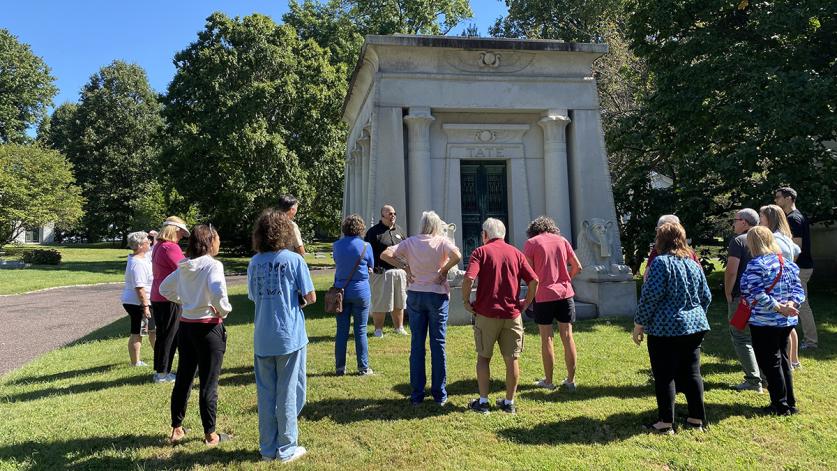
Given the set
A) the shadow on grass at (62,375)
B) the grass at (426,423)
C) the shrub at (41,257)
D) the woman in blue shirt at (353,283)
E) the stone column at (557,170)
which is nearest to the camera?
the grass at (426,423)

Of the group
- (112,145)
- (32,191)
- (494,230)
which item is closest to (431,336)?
(494,230)

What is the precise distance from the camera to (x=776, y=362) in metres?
4.75

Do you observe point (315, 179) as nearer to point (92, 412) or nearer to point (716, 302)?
point (716, 302)

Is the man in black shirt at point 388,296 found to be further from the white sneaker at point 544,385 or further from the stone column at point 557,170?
the stone column at point 557,170

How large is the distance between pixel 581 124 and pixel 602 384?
6772 mm

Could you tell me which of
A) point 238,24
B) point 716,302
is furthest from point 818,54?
point 238,24

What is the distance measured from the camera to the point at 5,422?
16.9 ft

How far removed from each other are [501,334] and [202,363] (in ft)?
8.41

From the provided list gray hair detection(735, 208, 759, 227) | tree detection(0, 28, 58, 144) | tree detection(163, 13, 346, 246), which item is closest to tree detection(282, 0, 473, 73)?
tree detection(163, 13, 346, 246)

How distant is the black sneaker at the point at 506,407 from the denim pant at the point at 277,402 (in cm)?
198

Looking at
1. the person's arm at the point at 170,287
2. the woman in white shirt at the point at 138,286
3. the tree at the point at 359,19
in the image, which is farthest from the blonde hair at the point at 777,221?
the tree at the point at 359,19

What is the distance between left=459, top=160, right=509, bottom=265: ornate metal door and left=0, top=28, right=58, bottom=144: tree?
39.8 m

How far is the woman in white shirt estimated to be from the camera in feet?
21.7

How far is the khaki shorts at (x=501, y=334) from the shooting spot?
4.95 m
